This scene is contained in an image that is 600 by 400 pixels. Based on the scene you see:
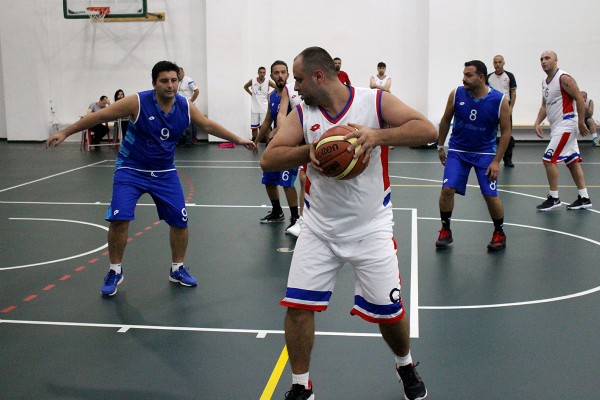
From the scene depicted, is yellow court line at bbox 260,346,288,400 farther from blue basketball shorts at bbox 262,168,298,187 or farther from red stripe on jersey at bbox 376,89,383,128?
blue basketball shorts at bbox 262,168,298,187

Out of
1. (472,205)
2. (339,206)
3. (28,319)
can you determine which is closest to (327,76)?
(339,206)

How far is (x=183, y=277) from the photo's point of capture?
6.57 m

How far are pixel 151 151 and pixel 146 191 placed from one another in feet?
1.23

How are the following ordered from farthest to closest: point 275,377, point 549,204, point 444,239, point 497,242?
1. point 549,204
2. point 444,239
3. point 497,242
4. point 275,377

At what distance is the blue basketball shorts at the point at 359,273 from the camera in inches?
152

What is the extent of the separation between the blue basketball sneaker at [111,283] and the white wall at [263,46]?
48.2 feet

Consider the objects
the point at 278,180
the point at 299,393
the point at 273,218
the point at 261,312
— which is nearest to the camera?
the point at 299,393

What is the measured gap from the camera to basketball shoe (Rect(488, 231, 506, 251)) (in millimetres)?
7652

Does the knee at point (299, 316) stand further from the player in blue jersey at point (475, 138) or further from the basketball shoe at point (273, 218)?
the basketball shoe at point (273, 218)

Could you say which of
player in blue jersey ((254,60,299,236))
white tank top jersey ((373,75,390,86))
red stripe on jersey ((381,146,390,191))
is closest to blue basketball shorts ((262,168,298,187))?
player in blue jersey ((254,60,299,236))

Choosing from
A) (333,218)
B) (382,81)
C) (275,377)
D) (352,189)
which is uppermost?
(382,81)

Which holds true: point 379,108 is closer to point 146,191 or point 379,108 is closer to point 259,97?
A: point 146,191

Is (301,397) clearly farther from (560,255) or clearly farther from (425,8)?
(425,8)

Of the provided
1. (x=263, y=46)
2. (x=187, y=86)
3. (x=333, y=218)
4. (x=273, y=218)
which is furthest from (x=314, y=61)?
(x=263, y=46)
